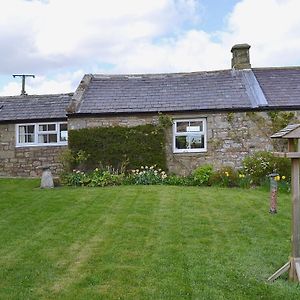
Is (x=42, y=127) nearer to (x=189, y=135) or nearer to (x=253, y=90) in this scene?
(x=189, y=135)

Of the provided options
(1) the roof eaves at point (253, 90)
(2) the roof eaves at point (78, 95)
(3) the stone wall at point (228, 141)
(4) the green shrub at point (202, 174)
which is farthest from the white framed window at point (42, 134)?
(1) the roof eaves at point (253, 90)

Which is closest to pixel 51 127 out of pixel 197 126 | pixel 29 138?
pixel 29 138

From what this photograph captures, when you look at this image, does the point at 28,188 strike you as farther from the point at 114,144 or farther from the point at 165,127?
the point at 165,127

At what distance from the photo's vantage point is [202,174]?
635 inches

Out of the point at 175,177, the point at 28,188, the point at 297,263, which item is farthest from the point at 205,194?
the point at 297,263

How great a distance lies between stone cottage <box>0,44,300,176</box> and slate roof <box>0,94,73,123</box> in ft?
0.17

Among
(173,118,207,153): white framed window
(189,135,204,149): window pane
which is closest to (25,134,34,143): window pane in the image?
(173,118,207,153): white framed window

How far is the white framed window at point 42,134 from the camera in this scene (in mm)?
20000

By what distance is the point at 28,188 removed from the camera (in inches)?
603

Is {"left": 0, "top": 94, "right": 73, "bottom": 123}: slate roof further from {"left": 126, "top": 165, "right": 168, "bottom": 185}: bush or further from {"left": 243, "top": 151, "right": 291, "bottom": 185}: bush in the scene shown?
{"left": 243, "top": 151, "right": 291, "bottom": 185}: bush

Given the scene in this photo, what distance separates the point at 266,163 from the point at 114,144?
5737 millimetres

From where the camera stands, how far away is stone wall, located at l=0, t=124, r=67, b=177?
1983 cm

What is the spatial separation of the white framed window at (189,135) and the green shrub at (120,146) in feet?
2.11

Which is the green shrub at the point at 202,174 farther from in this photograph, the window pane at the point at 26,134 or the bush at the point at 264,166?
the window pane at the point at 26,134
